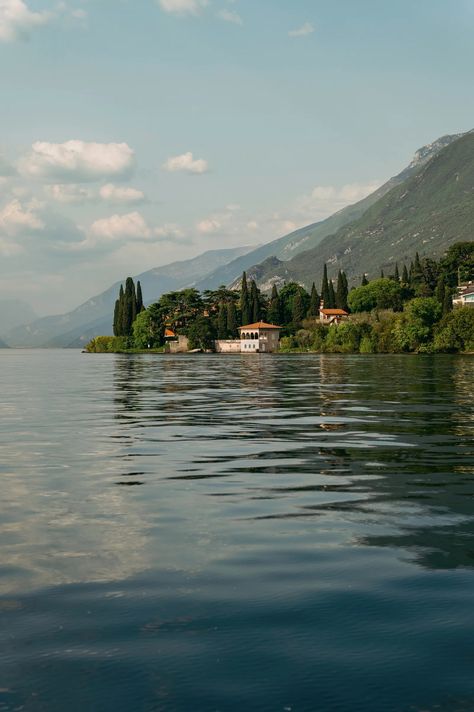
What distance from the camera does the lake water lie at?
6613 mm

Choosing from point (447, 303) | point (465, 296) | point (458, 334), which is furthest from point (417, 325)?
point (465, 296)

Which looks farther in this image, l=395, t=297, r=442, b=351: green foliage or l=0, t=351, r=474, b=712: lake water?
l=395, t=297, r=442, b=351: green foliage

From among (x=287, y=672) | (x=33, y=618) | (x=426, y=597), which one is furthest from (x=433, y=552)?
(x=33, y=618)

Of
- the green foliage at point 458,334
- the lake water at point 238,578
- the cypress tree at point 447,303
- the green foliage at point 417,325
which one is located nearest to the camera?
the lake water at point 238,578

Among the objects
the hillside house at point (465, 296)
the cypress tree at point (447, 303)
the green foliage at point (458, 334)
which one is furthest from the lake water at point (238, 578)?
the hillside house at point (465, 296)

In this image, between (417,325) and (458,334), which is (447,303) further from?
(458,334)

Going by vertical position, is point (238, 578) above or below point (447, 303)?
below

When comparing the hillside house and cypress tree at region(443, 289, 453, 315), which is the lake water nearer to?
cypress tree at region(443, 289, 453, 315)

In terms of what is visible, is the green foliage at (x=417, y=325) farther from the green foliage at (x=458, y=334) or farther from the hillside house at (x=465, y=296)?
the hillside house at (x=465, y=296)

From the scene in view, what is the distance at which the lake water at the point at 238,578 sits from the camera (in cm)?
661

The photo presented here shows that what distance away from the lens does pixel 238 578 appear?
9.66 metres

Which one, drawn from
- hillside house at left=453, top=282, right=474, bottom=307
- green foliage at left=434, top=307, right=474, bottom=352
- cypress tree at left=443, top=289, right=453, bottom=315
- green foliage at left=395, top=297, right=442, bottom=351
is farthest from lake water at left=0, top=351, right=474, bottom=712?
hillside house at left=453, top=282, right=474, bottom=307

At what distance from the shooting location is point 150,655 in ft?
23.6

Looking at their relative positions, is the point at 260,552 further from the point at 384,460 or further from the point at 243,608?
the point at 384,460
